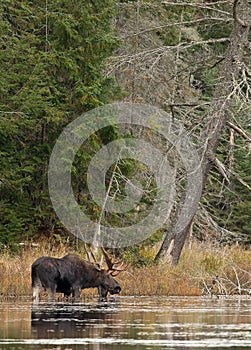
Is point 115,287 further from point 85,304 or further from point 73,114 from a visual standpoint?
point 73,114

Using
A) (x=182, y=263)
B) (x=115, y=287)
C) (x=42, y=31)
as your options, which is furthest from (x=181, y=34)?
(x=115, y=287)

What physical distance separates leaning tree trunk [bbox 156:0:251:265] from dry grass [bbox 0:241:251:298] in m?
0.53

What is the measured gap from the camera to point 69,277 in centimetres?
2302

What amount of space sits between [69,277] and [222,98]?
6.59 metres

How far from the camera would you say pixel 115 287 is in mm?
23438

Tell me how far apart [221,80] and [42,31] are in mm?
6604

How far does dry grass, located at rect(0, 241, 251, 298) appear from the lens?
23.1 meters

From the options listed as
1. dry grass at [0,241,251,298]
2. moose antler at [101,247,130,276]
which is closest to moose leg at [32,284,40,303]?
dry grass at [0,241,251,298]

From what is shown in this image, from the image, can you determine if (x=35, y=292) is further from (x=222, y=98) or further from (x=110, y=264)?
(x=222, y=98)

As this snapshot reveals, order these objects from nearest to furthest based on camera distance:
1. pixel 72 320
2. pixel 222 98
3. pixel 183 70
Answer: pixel 72 320 → pixel 222 98 → pixel 183 70

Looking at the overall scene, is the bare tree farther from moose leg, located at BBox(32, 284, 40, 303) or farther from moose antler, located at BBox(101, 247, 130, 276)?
moose leg, located at BBox(32, 284, 40, 303)

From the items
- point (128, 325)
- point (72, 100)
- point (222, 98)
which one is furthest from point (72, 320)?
point (72, 100)

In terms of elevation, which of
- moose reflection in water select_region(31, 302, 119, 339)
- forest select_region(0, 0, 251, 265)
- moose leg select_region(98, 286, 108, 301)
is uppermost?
forest select_region(0, 0, 251, 265)

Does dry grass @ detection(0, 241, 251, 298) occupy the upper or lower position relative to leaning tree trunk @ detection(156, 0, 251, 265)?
lower
